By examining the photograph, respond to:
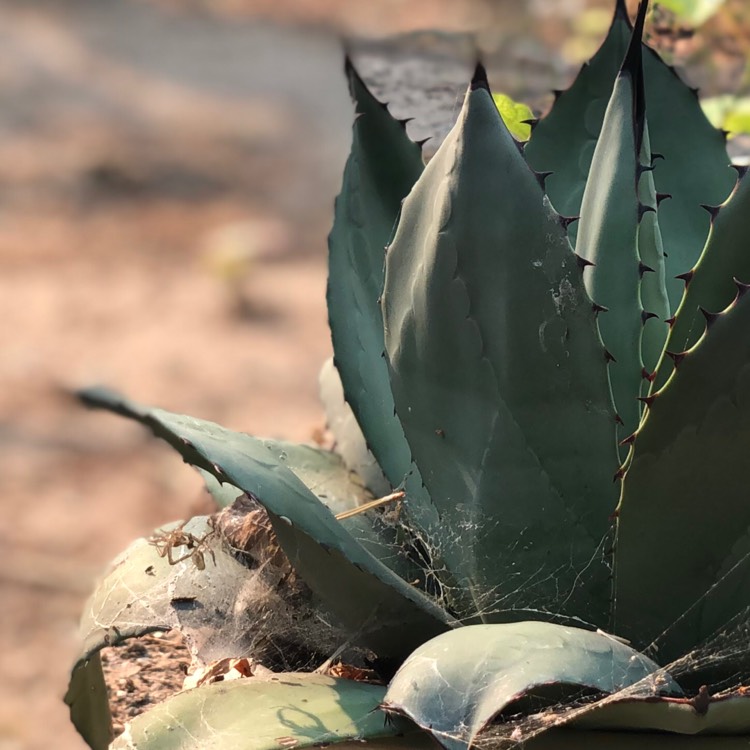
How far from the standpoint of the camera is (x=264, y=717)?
0.95 m

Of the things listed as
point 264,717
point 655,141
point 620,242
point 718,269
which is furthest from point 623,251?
point 264,717

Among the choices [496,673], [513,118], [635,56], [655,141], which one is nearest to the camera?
[496,673]

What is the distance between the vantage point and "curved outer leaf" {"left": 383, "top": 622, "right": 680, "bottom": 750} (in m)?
0.79

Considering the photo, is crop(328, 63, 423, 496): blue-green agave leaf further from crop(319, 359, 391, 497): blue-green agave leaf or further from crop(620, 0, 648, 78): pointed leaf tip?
crop(620, 0, 648, 78): pointed leaf tip

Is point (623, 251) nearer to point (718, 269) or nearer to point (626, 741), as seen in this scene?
point (718, 269)

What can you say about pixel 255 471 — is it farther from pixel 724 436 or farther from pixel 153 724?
pixel 724 436

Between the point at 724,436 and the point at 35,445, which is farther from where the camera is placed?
the point at 35,445

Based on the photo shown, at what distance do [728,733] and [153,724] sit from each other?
1.56ft

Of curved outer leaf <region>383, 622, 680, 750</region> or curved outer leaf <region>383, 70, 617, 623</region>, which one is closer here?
curved outer leaf <region>383, 622, 680, 750</region>

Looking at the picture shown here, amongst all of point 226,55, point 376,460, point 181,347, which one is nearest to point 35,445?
point 181,347

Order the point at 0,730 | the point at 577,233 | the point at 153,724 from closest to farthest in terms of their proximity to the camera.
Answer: the point at 153,724 → the point at 577,233 → the point at 0,730

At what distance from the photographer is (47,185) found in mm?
5922

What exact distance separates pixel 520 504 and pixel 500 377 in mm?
120

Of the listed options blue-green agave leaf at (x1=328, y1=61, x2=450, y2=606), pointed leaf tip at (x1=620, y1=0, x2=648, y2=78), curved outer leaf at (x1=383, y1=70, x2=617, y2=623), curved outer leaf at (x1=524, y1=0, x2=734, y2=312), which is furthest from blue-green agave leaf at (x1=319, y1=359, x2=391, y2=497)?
pointed leaf tip at (x1=620, y1=0, x2=648, y2=78)
